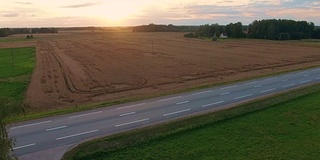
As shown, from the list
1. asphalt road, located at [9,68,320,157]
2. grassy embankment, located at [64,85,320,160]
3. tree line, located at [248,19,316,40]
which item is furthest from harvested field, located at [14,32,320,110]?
tree line, located at [248,19,316,40]

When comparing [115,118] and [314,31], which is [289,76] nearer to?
[115,118]

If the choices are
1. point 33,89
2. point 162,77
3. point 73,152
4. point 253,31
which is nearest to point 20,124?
point 73,152

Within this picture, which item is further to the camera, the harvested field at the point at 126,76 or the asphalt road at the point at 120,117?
the harvested field at the point at 126,76

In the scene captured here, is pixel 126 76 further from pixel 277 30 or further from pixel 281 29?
pixel 281 29

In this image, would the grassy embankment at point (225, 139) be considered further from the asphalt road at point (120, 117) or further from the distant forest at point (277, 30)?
the distant forest at point (277, 30)

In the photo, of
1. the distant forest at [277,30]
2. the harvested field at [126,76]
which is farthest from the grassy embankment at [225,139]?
the distant forest at [277,30]

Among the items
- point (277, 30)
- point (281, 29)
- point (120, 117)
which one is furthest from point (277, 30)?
point (120, 117)
